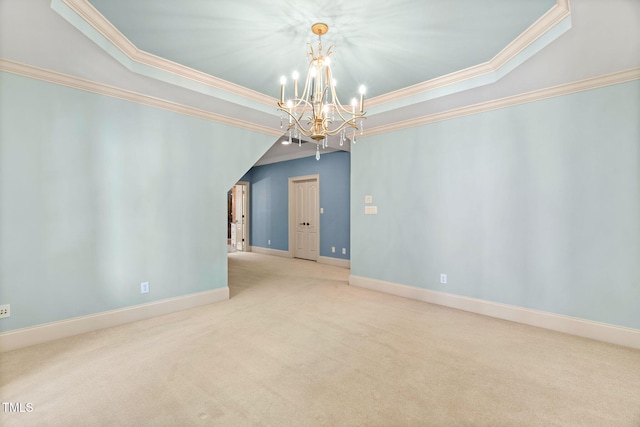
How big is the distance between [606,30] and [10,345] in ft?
17.8

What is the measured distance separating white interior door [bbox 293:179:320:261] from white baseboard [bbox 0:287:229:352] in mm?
3422

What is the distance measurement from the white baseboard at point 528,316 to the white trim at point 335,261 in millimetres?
1967

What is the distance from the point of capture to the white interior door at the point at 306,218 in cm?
695

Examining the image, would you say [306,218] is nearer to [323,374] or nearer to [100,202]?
[100,202]

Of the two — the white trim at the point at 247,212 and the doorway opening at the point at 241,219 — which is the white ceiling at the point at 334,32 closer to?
the white trim at the point at 247,212

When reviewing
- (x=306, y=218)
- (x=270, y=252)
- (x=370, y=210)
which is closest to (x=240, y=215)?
(x=270, y=252)

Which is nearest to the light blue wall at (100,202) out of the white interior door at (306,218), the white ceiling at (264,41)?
the white ceiling at (264,41)

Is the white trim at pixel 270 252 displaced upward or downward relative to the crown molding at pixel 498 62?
downward

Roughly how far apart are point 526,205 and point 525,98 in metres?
1.19

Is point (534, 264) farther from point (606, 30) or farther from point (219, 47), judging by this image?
point (219, 47)

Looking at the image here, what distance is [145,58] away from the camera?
2.60 metres

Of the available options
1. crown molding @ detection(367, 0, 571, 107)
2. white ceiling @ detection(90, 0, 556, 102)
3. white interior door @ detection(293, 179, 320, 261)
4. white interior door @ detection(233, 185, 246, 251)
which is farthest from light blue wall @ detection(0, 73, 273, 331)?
white interior door @ detection(233, 185, 246, 251)

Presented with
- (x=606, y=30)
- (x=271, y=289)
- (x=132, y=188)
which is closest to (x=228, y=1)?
(x=132, y=188)

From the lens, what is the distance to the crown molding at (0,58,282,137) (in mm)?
2430
